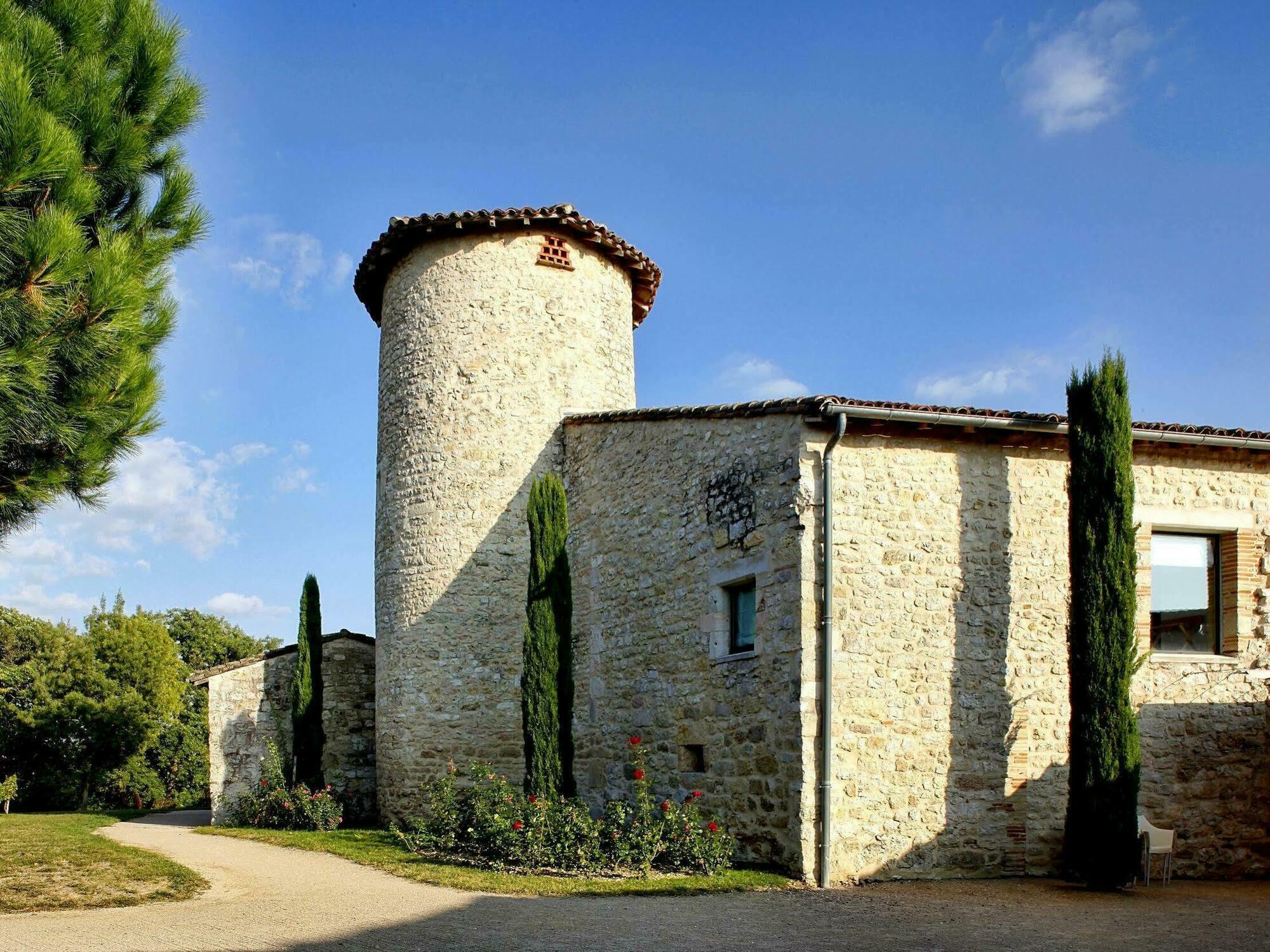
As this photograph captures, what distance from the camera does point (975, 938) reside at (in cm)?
796

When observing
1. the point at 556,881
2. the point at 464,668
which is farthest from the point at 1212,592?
the point at 464,668

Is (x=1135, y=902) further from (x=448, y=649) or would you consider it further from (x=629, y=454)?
(x=448, y=649)

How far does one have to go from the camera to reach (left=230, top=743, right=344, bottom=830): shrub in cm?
1650

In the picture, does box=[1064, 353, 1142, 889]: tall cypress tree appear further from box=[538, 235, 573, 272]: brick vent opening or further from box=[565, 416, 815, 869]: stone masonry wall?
box=[538, 235, 573, 272]: brick vent opening

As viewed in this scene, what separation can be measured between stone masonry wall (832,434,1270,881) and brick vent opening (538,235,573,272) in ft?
23.8

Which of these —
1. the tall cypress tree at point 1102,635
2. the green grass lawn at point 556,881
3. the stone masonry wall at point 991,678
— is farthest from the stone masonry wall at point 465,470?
the tall cypress tree at point 1102,635

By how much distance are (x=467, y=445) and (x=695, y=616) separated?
5287 mm

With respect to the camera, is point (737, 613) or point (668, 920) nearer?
point (668, 920)

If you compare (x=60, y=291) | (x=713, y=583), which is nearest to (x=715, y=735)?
(x=713, y=583)

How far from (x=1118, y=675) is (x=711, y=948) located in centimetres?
567

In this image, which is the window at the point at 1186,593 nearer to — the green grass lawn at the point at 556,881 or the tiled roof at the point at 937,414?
the tiled roof at the point at 937,414

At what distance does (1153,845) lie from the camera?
10.9 meters

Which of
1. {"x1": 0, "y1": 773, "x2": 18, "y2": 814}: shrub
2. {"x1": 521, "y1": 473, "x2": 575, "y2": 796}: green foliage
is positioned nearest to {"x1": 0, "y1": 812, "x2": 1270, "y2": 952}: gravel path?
{"x1": 521, "y1": 473, "x2": 575, "y2": 796}: green foliage

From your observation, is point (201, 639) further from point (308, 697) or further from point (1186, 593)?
point (1186, 593)
